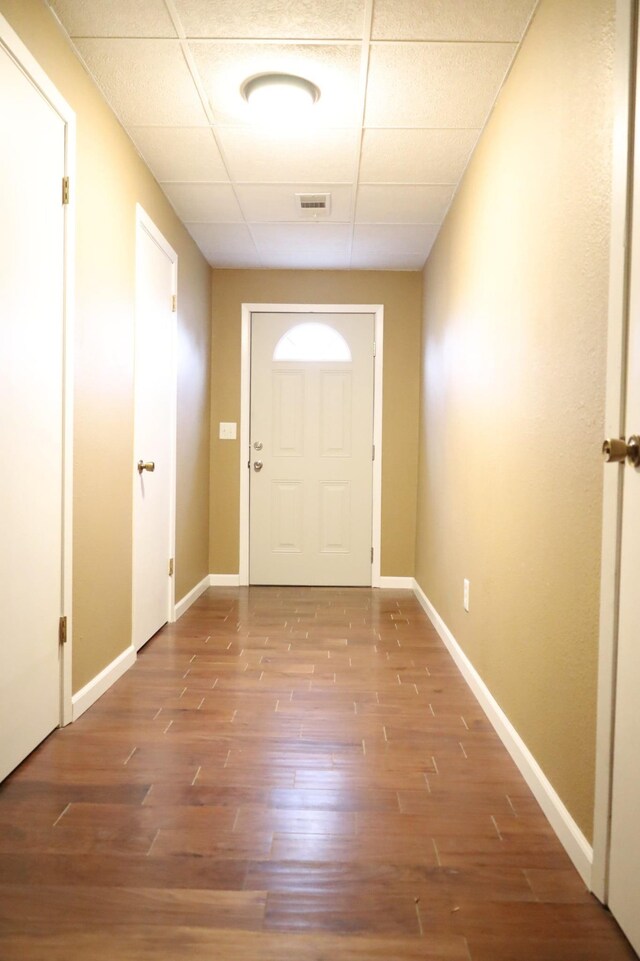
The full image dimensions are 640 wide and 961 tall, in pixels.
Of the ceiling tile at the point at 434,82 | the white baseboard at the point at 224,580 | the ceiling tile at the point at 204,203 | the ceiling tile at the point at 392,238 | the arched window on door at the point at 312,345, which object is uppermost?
the ceiling tile at the point at 434,82

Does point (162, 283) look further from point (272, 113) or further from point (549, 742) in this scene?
point (549, 742)

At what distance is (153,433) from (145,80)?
1.61 metres

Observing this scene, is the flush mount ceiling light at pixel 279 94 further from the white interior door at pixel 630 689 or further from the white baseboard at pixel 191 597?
the white baseboard at pixel 191 597

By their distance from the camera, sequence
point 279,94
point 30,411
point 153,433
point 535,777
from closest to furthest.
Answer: point 535,777
point 30,411
point 279,94
point 153,433

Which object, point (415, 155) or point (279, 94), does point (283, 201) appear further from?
point (279, 94)

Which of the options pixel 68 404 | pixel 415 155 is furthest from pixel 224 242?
pixel 68 404

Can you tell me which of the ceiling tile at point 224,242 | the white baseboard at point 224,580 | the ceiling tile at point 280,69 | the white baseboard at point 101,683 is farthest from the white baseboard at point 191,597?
the ceiling tile at point 280,69

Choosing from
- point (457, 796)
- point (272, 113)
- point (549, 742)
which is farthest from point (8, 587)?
point (272, 113)

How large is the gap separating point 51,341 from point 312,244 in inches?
109

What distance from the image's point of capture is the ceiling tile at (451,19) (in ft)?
7.16

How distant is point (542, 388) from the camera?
6.66ft

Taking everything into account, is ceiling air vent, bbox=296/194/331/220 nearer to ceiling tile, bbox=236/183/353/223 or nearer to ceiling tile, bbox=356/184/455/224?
ceiling tile, bbox=236/183/353/223

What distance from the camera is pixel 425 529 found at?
469cm

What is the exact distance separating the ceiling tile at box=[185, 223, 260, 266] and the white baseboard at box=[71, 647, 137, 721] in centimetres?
263
